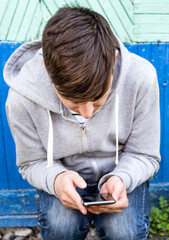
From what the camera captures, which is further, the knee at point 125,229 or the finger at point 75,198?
the knee at point 125,229

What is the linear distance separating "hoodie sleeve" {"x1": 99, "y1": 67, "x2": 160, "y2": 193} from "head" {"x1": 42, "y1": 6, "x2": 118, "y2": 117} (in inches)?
17.1

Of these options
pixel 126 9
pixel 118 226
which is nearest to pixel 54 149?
pixel 118 226

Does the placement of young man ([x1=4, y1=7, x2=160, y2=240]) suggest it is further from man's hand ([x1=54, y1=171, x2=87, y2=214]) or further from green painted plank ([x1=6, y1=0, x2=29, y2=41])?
green painted plank ([x1=6, y1=0, x2=29, y2=41])

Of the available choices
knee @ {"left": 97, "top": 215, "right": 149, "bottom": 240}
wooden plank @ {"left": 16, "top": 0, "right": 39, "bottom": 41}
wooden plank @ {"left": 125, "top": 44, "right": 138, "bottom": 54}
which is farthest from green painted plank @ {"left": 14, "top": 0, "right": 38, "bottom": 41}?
knee @ {"left": 97, "top": 215, "right": 149, "bottom": 240}

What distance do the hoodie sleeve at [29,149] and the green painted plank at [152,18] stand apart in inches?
37.3

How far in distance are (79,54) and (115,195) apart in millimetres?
652

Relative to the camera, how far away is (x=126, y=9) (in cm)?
188

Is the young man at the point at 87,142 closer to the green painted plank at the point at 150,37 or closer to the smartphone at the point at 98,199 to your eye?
the smartphone at the point at 98,199

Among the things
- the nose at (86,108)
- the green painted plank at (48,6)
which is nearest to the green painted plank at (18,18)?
the green painted plank at (48,6)

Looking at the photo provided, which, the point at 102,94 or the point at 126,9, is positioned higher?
the point at 126,9

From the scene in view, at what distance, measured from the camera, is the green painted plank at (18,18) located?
187 cm

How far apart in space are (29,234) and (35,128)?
1198mm

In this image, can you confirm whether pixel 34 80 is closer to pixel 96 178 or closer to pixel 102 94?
pixel 102 94

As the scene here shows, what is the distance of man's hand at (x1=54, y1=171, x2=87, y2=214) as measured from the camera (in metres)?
1.33
